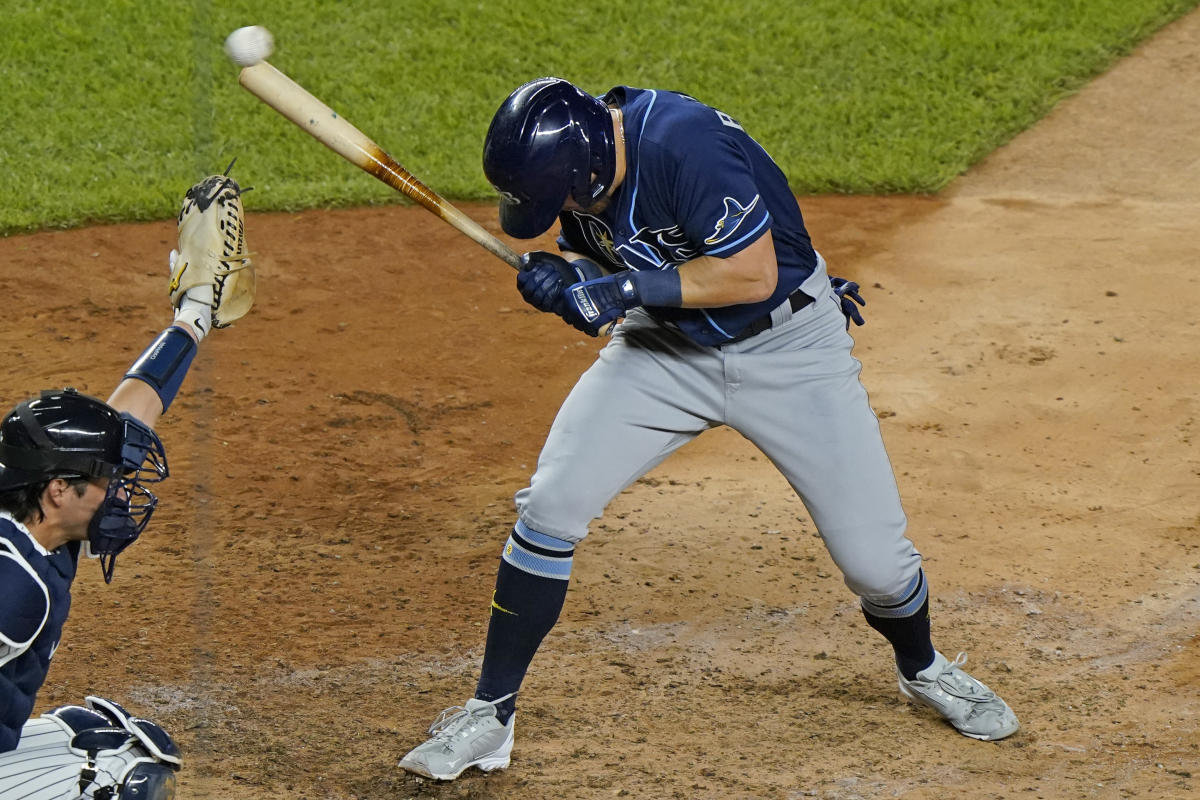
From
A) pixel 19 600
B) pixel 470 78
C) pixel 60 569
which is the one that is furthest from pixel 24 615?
pixel 470 78

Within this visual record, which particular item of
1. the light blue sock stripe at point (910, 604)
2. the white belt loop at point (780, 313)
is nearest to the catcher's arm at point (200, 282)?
the white belt loop at point (780, 313)

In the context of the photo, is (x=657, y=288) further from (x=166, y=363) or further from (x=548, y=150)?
(x=166, y=363)

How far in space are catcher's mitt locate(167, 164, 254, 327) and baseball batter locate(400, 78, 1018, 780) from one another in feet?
2.24

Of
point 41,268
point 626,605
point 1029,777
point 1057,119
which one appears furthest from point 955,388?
point 41,268

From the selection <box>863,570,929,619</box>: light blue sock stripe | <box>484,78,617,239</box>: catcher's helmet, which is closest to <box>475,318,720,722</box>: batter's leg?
<box>484,78,617,239</box>: catcher's helmet

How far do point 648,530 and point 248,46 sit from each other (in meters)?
2.38

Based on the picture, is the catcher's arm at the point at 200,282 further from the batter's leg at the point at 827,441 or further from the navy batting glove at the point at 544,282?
the batter's leg at the point at 827,441

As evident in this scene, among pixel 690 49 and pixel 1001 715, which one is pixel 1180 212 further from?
pixel 1001 715

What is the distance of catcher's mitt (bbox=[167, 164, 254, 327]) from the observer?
Answer: 3.64 m

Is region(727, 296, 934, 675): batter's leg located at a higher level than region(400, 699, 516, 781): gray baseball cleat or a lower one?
higher

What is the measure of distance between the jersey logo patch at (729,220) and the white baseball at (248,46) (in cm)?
121

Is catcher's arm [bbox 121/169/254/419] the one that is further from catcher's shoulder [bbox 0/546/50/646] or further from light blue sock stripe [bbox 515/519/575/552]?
light blue sock stripe [bbox 515/519/575/552]

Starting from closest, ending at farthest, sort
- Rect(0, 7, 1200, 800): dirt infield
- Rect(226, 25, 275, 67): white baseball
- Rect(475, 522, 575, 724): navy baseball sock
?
Rect(226, 25, 275, 67): white baseball, Rect(475, 522, 575, 724): navy baseball sock, Rect(0, 7, 1200, 800): dirt infield

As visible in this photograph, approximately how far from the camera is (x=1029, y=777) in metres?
3.72
